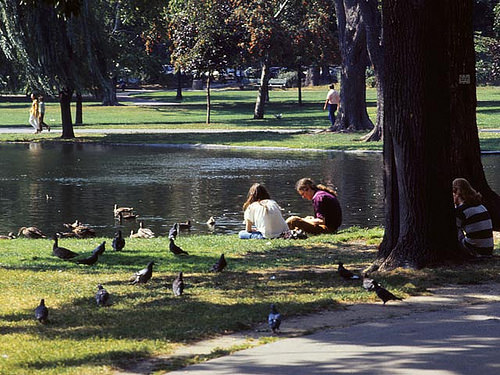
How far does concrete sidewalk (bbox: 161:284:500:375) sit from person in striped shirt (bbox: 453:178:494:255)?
6.64 feet

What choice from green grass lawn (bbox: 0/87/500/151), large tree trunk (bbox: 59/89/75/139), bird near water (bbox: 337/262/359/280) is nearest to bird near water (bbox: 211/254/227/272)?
bird near water (bbox: 337/262/359/280)

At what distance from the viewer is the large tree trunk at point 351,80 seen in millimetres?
39531

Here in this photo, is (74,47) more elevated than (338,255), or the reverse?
(74,47)

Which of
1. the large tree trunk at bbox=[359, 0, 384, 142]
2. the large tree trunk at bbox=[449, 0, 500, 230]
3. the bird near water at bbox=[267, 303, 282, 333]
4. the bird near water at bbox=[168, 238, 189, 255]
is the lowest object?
the bird near water at bbox=[168, 238, 189, 255]

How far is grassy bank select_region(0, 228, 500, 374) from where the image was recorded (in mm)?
8078

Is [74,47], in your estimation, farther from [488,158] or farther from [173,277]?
[173,277]

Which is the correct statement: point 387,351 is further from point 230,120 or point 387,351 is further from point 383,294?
point 230,120

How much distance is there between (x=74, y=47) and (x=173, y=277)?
79.0ft

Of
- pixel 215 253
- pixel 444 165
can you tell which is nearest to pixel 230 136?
pixel 215 253

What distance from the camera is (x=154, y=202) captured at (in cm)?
2133

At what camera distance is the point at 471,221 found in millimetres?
11922

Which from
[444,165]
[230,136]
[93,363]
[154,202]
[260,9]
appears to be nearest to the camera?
[93,363]

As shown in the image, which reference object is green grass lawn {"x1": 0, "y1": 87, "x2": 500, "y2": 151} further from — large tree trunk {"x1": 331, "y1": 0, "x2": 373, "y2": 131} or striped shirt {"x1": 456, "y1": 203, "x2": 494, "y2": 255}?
striped shirt {"x1": 456, "y1": 203, "x2": 494, "y2": 255}

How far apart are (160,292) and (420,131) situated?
10.4 feet
